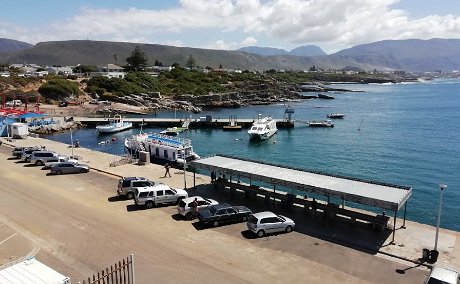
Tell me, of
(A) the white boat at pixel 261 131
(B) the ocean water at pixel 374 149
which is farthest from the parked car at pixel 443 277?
(A) the white boat at pixel 261 131

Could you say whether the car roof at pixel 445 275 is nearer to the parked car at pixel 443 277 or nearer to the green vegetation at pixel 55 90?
the parked car at pixel 443 277

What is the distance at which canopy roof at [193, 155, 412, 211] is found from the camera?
22.3 metres

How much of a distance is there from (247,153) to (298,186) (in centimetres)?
4047

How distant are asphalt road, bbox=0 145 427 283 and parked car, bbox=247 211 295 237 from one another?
1.50ft

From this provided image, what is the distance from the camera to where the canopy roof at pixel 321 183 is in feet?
73.1

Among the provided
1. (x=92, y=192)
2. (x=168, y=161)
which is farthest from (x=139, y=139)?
(x=92, y=192)

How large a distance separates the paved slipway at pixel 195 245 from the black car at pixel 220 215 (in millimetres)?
495

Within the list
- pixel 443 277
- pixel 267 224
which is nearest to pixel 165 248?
pixel 267 224

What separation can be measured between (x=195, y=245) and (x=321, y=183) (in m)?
8.97

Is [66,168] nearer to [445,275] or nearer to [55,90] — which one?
[445,275]

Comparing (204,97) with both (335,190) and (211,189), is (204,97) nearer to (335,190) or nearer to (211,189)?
(211,189)

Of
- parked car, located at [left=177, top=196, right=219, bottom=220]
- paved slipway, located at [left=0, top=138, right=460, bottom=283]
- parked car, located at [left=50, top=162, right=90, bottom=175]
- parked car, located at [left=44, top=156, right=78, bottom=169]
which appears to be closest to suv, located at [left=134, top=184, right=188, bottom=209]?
paved slipway, located at [left=0, top=138, right=460, bottom=283]

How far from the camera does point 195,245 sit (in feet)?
71.6

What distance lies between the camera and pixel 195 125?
92625mm
